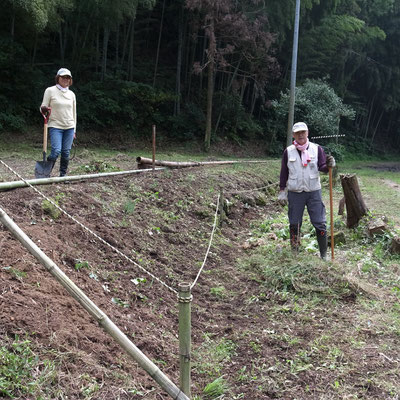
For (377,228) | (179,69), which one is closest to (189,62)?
(179,69)

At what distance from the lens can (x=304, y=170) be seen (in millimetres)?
5512

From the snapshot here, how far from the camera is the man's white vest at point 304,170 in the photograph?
5500 millimetres

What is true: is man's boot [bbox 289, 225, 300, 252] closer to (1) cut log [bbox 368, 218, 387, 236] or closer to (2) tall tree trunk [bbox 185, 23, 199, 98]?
(1) cut log [bbox 368, 218, 387, 236]

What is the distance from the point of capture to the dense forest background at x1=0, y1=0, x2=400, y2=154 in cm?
1750

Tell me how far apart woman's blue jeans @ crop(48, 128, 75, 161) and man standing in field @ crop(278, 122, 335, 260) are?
3159 millimetres

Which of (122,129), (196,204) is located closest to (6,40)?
(122,129)

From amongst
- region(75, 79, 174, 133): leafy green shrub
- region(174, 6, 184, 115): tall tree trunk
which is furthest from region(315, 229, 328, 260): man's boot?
region(174, 6, 184, 115): tall tree trunk

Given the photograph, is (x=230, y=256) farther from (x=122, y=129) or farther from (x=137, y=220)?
(x=122, y=129)

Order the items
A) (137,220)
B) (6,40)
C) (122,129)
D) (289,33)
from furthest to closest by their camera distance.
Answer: (289,33) → (122,129) → (6,40) → (137,220)

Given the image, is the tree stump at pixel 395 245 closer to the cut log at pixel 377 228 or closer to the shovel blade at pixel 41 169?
the cut log at pixel 377 228

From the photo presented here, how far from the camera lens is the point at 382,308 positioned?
174 inches

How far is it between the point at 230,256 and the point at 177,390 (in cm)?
372

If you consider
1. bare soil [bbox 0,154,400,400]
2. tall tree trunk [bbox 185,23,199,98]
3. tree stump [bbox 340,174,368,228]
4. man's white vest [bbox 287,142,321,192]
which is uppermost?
tall tree trunk [bbox 185,23,199,98]

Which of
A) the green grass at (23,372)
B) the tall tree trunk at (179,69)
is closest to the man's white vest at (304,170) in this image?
the green grass at (23,372)
